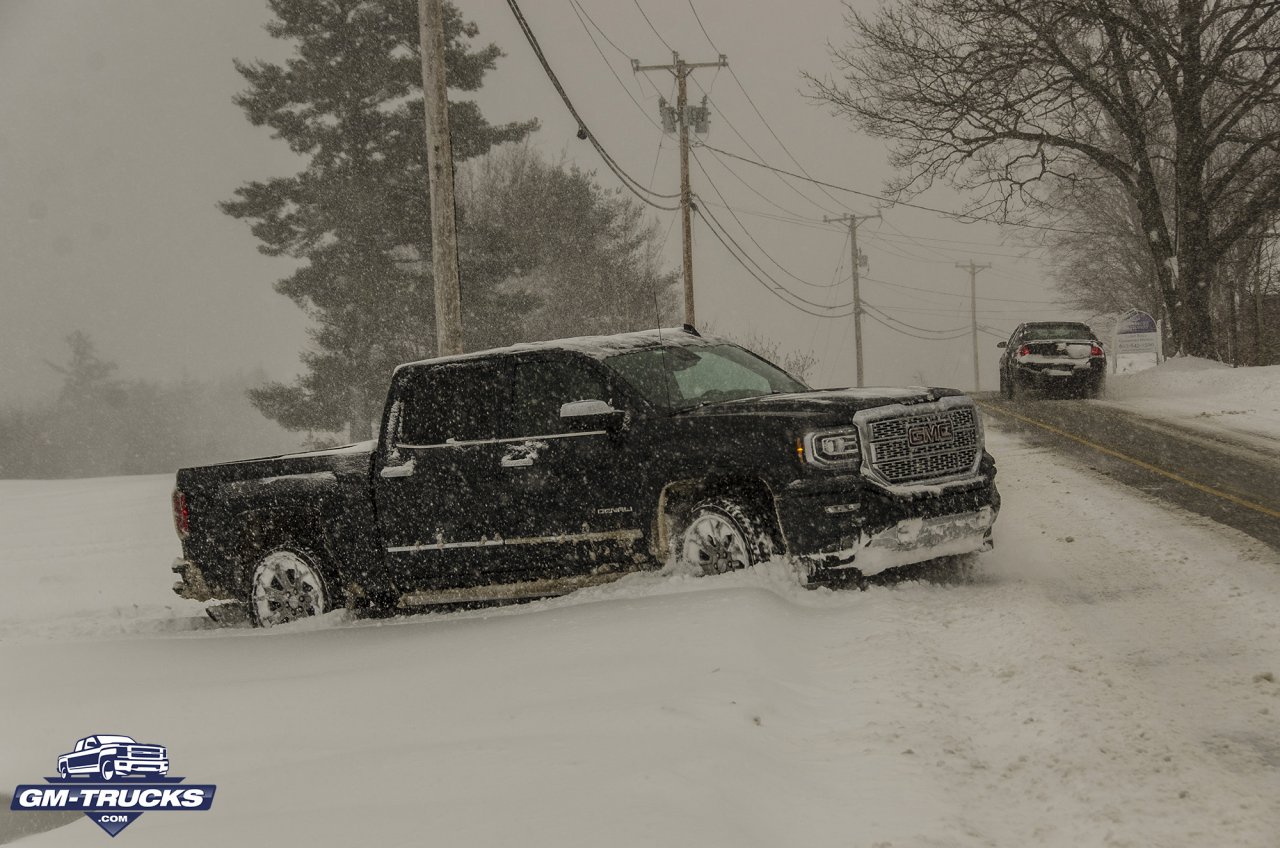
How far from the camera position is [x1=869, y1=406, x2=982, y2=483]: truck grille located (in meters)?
7.00

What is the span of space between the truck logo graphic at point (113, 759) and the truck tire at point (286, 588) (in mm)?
2898

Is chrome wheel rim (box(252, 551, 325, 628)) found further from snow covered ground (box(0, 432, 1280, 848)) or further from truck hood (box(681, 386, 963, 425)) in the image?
truck hood (box(681, 386, 963, 425))

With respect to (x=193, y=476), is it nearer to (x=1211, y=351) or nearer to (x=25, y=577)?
(x=25, y=577)

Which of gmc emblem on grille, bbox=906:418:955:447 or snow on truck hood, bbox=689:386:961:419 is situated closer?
snow on truck hood, bbox=689:386:961:419

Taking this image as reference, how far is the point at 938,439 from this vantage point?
24.1ft

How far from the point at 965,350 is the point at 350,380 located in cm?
15060

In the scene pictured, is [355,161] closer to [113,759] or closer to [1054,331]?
[1054,331]

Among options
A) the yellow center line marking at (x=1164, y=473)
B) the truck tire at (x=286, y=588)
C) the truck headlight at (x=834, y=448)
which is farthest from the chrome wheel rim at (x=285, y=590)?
the yellow center line marking at (x=1164, y=473)

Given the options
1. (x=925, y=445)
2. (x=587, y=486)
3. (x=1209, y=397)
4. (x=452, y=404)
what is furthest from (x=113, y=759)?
(x=1209, y=397)

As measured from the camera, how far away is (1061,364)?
23.5 metres

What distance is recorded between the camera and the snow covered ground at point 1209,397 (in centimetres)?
1566

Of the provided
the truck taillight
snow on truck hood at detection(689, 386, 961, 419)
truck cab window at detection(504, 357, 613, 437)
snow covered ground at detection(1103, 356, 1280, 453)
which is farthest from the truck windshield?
snow covered ground at detection(1103, 356, 1280, 453)

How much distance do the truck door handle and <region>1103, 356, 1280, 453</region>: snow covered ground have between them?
1021cm

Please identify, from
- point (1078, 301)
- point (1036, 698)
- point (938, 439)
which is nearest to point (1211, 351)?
point (938, 439)
